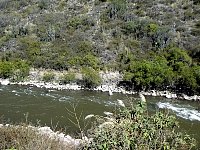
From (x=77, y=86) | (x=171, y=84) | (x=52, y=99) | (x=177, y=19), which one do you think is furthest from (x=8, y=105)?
(x=177, y=19)

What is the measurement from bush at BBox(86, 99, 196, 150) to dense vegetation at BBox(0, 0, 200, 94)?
1818 inches

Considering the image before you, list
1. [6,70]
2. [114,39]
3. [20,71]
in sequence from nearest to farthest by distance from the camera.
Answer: [20,71] → [6,70] → [114,39]

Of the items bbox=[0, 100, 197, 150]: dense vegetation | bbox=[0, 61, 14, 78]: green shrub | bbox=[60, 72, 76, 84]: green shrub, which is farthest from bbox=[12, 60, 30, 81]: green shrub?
bbox=[0, 100, 197, 150]: dense vegetation

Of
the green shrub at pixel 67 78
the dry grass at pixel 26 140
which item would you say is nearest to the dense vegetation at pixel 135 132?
the dry grass at pixel 26 140

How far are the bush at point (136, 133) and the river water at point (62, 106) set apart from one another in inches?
816

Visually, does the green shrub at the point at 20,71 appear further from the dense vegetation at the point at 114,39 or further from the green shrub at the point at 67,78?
the green shrub at the point at 67,78

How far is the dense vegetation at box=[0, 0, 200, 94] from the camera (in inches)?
2275

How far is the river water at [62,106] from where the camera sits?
3425cm

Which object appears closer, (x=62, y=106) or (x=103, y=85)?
(x=62, y=106)

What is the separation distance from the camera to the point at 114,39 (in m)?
70.9

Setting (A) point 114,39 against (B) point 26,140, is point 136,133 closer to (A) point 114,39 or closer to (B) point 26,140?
(B) point 26,140

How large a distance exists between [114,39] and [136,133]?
6333 centimetres

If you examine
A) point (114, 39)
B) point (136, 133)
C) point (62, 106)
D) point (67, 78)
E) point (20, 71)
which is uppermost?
point (136, 133)

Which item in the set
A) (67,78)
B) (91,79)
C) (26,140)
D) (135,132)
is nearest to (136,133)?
(135,132)
